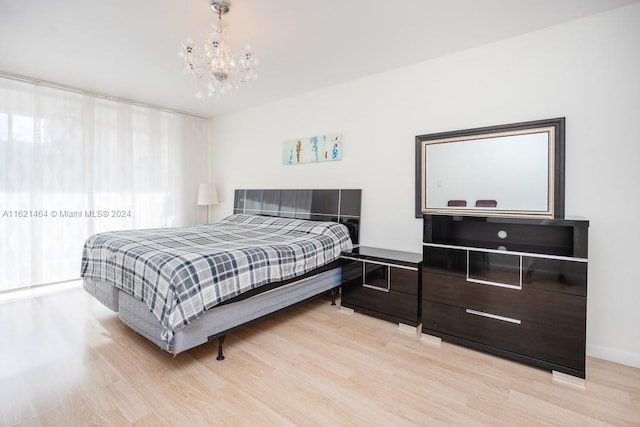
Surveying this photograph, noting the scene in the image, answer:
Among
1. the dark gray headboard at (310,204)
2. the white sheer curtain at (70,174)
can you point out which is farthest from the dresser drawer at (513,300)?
the white sheer curtain at (70,174)

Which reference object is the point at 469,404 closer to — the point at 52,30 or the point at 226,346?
the point at 226,346

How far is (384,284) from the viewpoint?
271 cm

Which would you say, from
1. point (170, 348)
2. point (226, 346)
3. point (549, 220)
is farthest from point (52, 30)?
point (549, 220)

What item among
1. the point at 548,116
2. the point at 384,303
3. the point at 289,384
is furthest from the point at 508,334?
the point at 548,116

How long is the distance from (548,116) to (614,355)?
183 cm

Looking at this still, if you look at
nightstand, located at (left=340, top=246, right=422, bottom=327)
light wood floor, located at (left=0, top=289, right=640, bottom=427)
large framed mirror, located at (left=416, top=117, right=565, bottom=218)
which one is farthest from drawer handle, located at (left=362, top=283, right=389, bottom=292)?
large framed mirror, located at (left=416, top=117, right=565, bottom=218)

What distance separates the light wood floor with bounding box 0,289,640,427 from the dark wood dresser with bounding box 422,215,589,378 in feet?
0.49

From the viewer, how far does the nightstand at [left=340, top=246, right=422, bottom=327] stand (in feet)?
8.38

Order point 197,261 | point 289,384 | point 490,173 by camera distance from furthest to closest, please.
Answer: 1. point 490,173
2. point 197,261
3. point 289,384

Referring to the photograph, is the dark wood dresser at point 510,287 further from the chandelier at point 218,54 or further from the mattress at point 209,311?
the chandelier at point 218,54

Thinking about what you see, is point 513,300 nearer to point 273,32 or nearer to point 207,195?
point 273,32

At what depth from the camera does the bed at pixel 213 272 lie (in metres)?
1.88

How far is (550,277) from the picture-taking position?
1943 mm

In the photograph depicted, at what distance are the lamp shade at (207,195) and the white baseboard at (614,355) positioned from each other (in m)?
4.91
